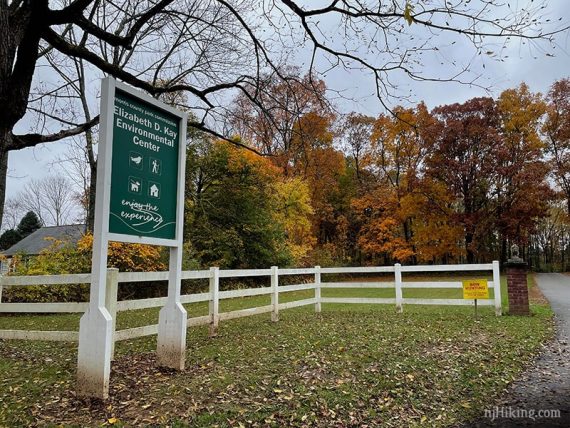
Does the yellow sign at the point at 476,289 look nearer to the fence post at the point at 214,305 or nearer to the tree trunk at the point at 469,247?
the fence post at the point at 214,305

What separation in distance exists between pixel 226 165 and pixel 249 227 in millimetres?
3216

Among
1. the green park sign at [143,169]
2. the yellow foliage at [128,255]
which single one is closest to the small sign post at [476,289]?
the green park sign at [143,169]

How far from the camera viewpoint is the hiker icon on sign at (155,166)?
4.94 meters

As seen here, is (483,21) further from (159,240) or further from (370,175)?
(370,175)

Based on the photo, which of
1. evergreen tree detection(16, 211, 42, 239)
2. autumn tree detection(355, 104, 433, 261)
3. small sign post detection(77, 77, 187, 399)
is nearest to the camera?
small sign post detection(77, 77, 187, 399)

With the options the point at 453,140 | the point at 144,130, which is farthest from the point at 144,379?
the point at 453,140

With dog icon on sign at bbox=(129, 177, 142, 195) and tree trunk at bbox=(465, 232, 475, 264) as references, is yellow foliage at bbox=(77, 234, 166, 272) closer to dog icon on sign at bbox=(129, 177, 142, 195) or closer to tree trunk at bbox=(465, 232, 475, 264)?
dog icon on sign at bbox=(129, 177, 142, 195)

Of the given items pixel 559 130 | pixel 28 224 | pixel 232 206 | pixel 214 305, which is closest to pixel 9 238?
pixel 28 224

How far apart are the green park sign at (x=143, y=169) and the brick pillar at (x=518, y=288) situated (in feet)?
26.5

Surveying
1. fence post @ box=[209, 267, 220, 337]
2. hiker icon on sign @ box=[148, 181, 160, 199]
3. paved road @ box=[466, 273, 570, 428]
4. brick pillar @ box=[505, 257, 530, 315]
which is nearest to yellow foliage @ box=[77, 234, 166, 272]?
fence post @ box=[209, 267, 220, 337]

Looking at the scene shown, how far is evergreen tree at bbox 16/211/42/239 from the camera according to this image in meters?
41.8

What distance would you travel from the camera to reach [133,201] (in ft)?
15.3

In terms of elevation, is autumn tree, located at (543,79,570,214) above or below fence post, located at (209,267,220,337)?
above

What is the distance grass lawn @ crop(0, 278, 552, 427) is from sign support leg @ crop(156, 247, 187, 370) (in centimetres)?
18
